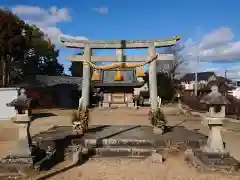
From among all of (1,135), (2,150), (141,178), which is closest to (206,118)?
(141,178)

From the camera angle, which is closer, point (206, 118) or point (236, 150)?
point (206, 118)

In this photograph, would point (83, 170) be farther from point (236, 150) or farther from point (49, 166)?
point (236, 150)

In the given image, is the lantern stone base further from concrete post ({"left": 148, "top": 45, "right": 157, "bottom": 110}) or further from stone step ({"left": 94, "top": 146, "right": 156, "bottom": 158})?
concrete post ({"left": 148, "top": 45, "right": 157, "bottom": 110})

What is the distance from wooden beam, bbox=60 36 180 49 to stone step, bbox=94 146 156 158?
364 inches

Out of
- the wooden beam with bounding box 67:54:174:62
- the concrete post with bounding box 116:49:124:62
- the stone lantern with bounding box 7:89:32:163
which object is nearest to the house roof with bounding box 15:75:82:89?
the wooden beam with bounding box 67:54:174:62

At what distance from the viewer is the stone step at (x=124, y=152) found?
9.26 meters

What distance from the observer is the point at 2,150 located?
32.2 feet

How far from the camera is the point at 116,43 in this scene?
17.1 meters

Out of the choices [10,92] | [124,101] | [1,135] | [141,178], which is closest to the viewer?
[141,178]

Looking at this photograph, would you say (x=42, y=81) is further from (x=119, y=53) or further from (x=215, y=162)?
(x=215, y=162)

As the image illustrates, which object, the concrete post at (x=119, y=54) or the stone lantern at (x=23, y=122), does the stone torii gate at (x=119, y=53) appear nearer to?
the concrete post at (x=119, y=54)

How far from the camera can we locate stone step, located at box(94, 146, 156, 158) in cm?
926

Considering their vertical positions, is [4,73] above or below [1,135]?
above

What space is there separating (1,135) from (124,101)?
20556mm
